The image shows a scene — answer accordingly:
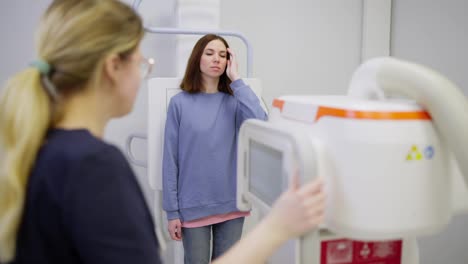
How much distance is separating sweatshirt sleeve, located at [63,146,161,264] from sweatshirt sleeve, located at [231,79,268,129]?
47.1 inches

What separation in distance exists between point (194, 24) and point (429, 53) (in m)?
1.25

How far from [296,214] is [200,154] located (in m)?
1.02

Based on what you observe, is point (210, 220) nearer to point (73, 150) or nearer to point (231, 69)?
point (231, 69)

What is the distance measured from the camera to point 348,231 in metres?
0.85

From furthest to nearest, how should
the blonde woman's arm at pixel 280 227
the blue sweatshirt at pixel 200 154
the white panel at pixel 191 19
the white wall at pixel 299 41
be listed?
the white wall at pixel 299 41
the white panel at pixel 191 19
the blue sweatshirt at pixel 200 154
the blonde woman's arm at pixel 280 227

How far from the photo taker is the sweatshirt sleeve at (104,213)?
0.61 m

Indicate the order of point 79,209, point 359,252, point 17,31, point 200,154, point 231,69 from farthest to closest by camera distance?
point 17,31 < point 231,69 < point 200,154 < point 359,252 < point 79,209

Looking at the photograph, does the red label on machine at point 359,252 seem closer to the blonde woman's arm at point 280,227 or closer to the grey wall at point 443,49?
the blonde woman's arm at point 280,227

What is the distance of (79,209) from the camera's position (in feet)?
1.99

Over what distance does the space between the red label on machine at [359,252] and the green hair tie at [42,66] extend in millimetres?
699

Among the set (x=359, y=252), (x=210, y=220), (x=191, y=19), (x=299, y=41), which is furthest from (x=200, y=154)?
(x=299, y=41)

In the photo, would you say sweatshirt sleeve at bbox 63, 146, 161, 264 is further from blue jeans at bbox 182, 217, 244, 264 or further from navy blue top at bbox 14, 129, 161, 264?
blue jeans at bbox 182, 217, 244, 264

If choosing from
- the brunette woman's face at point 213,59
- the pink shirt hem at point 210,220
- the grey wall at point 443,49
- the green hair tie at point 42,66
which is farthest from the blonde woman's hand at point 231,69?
the green hair tie at point 42,66

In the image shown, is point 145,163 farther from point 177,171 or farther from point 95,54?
point 95,54
